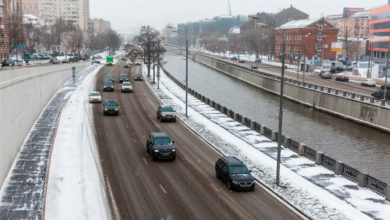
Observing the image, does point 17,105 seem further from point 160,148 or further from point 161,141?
point 160,148

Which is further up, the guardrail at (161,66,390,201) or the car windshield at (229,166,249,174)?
the car windshield at (229,166,249,174)

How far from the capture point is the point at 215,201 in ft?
67.5

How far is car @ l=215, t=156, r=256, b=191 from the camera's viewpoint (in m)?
21.9

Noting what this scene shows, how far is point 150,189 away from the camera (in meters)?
22.1

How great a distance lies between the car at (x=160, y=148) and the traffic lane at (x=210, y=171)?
1188 millimetres

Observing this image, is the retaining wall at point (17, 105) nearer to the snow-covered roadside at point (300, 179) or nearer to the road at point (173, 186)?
the road at point (173, 186)

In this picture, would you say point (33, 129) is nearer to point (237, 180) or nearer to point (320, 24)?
point (237, 180)

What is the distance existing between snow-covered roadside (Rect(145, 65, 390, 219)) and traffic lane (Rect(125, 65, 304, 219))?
3.17 feet

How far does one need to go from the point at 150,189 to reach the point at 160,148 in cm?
568

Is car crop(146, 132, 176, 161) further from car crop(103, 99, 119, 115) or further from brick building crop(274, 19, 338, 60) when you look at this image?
brick building crop(274, 19, 338, 60)

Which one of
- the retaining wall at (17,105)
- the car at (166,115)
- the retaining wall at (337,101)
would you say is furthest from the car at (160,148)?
the retaining wall at (337,101)

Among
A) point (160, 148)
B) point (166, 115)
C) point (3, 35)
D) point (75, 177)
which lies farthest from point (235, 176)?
point (3, 35)

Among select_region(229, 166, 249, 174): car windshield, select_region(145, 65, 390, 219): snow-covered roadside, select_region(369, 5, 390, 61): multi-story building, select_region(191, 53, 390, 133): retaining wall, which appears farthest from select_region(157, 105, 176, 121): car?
select_region(369, 5, 390, 61): multi-story building

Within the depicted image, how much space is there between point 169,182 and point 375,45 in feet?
328
